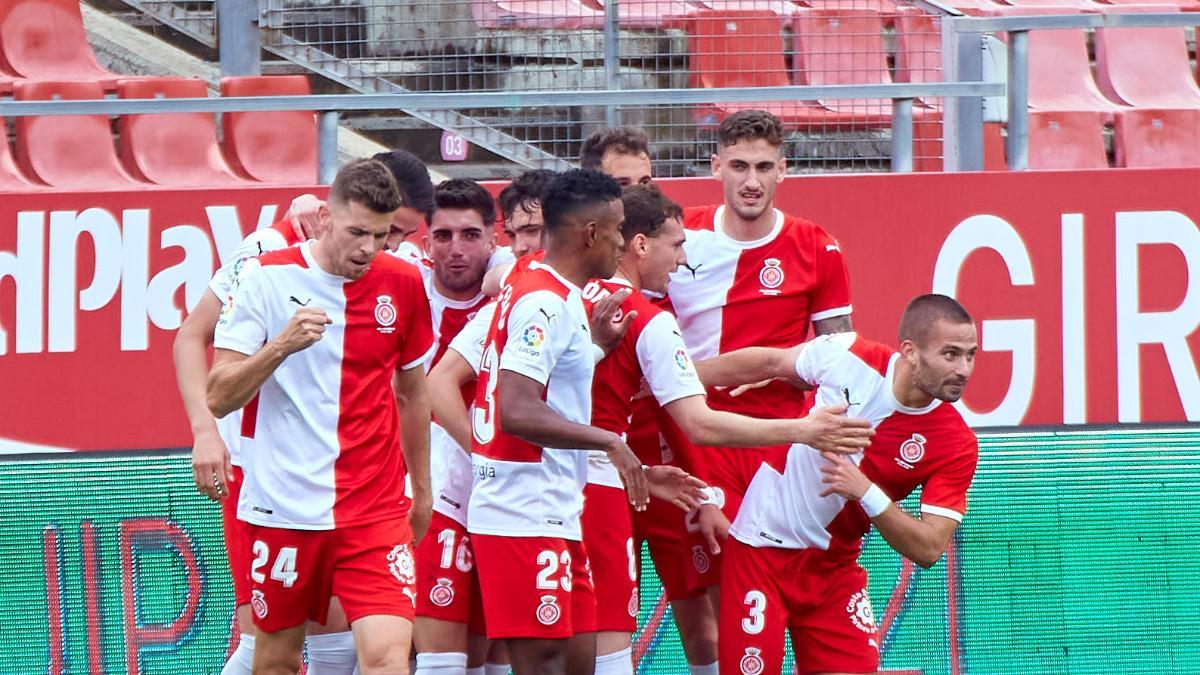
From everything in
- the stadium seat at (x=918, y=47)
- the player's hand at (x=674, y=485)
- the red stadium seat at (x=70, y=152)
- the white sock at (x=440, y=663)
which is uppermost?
the stadium seat at (x=918, y=47)

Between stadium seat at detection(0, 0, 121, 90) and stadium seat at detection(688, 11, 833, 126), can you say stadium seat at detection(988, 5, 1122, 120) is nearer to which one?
stadium seat at detection(688, 11, 833, 126)

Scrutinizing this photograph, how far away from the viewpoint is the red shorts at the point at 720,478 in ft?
18.7

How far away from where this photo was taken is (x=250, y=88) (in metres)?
8.68

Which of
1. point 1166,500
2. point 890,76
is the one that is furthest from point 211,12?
point 1166,500

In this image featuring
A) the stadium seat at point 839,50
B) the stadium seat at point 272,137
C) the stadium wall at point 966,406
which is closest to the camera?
the stadium wall at point 966,406

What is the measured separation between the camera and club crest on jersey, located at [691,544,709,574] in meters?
5.70

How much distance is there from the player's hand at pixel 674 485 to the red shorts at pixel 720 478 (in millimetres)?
644

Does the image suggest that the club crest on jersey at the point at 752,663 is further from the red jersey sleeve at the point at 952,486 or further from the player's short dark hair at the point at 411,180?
the player's short dark hair at the point at 411,180

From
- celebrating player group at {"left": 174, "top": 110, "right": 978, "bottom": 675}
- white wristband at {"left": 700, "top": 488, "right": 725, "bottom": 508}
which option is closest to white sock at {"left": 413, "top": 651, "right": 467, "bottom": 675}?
celebrating player group at {"left": 174, "top": 110, "right": 978, "bottom": 675}

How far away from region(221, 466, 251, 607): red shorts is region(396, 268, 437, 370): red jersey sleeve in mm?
673

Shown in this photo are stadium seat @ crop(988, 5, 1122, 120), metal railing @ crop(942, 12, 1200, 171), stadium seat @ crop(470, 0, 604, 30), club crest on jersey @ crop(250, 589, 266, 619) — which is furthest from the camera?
stadium seat @ crop(988, 5, 1122, 120)

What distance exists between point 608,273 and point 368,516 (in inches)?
39.8

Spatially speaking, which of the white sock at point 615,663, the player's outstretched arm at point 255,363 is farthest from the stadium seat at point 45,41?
the white sock at point 615,663

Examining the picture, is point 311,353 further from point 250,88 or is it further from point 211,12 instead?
point 211,12
